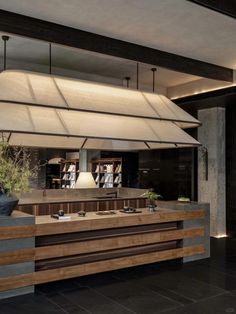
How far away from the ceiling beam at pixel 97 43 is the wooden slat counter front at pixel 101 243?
8.13 feet

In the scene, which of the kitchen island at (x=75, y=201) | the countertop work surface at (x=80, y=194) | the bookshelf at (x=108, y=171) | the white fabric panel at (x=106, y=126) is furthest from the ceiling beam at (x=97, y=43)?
the bookshelf at (x=108, y=171)

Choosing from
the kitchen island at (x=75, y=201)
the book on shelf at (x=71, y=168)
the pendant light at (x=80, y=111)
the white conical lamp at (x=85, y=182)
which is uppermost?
the pendant light at (x=80, y=111)

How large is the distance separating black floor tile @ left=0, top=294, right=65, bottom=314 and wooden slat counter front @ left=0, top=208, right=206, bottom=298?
0.18 metres

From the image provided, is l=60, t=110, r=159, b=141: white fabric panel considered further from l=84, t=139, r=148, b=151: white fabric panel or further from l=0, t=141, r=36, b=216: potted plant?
l=84, t=139, r=148, b=151: white fabric panel

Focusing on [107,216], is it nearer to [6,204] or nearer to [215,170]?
[6,204]

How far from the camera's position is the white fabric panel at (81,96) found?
4723mm

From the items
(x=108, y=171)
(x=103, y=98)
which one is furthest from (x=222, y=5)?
(x=108, y=171)

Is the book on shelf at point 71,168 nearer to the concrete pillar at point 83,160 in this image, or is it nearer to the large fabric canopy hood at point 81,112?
the concrete pillar at point 83,160

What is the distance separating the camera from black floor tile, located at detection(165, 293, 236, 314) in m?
4.10

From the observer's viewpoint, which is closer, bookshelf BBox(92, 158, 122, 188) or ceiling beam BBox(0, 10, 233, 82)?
ceiling beam BBox(0, 10, 233, 82)

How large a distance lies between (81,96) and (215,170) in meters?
4.58

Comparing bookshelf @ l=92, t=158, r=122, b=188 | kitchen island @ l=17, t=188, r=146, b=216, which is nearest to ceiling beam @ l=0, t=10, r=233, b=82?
kitchen island @ l=17, t=188, r=146, b=216

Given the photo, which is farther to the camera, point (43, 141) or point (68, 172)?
point (68, 172)

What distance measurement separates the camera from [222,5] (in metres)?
4.03
